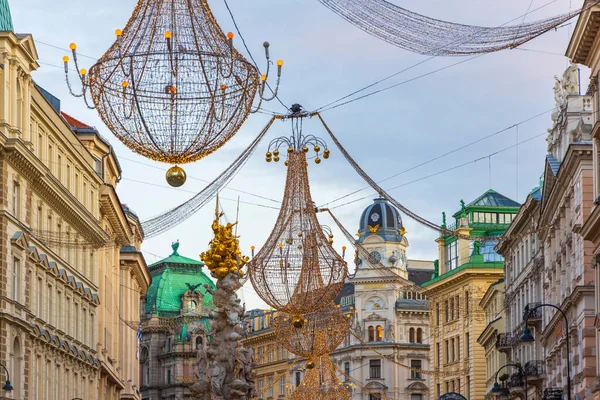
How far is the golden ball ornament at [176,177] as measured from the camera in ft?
90.7

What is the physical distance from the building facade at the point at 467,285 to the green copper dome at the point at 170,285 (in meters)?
56.0

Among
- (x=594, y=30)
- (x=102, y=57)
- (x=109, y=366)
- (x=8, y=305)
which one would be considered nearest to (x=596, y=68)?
(x=594, y=30)

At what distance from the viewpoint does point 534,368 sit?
7294cm

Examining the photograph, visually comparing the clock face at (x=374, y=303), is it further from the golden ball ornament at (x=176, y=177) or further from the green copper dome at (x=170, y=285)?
the golden ball ornament at (x=176, y=177)

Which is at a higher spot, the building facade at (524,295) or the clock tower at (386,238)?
the clock tower at (386,238)

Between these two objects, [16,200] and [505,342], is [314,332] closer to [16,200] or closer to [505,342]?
[16,200]

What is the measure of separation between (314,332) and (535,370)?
18354mm

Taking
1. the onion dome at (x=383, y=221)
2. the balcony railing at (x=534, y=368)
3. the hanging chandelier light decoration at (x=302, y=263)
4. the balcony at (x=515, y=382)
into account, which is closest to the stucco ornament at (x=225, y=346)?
the hanging chandelier light decoration at (x=302, y=263)

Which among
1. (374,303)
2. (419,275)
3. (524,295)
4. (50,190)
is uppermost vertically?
(419,275)

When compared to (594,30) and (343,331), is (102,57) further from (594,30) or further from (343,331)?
(343,331)

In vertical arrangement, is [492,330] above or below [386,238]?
below

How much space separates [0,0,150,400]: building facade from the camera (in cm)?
5341

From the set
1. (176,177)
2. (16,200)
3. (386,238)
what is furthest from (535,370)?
(386,238)

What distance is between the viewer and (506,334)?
283 ft
